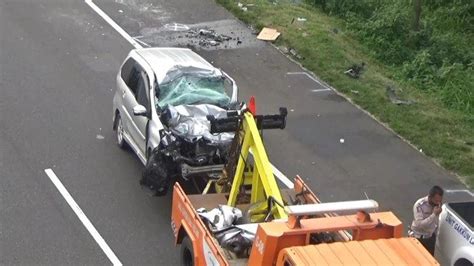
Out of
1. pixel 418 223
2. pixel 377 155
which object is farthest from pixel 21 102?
pixel 418 223

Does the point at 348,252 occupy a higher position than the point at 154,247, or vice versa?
the point at 348,252

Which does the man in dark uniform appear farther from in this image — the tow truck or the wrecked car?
the wrecked car

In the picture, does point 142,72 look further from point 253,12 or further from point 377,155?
point 253,12

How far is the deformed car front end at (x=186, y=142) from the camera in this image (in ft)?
37.4

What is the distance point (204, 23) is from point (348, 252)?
13.9 metres

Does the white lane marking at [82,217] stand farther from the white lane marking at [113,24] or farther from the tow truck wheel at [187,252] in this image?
the white lane marking at [113,24]

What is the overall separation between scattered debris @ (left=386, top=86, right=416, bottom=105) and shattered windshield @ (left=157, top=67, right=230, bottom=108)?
17.5 feet

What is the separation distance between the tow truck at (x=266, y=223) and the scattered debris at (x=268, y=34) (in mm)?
9339

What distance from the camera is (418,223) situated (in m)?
10.2

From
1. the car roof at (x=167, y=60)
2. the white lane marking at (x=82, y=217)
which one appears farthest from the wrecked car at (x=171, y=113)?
the white lane marking at (x=82, y=217)

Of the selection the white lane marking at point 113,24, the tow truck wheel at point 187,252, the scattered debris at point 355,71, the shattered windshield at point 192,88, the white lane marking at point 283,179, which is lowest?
the white lane marking at point 113,24

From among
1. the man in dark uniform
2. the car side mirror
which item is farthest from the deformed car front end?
the man in dark uniform

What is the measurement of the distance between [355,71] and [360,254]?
11010mm

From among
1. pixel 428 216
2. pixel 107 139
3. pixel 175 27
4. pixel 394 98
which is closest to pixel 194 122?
pixel 107 139
